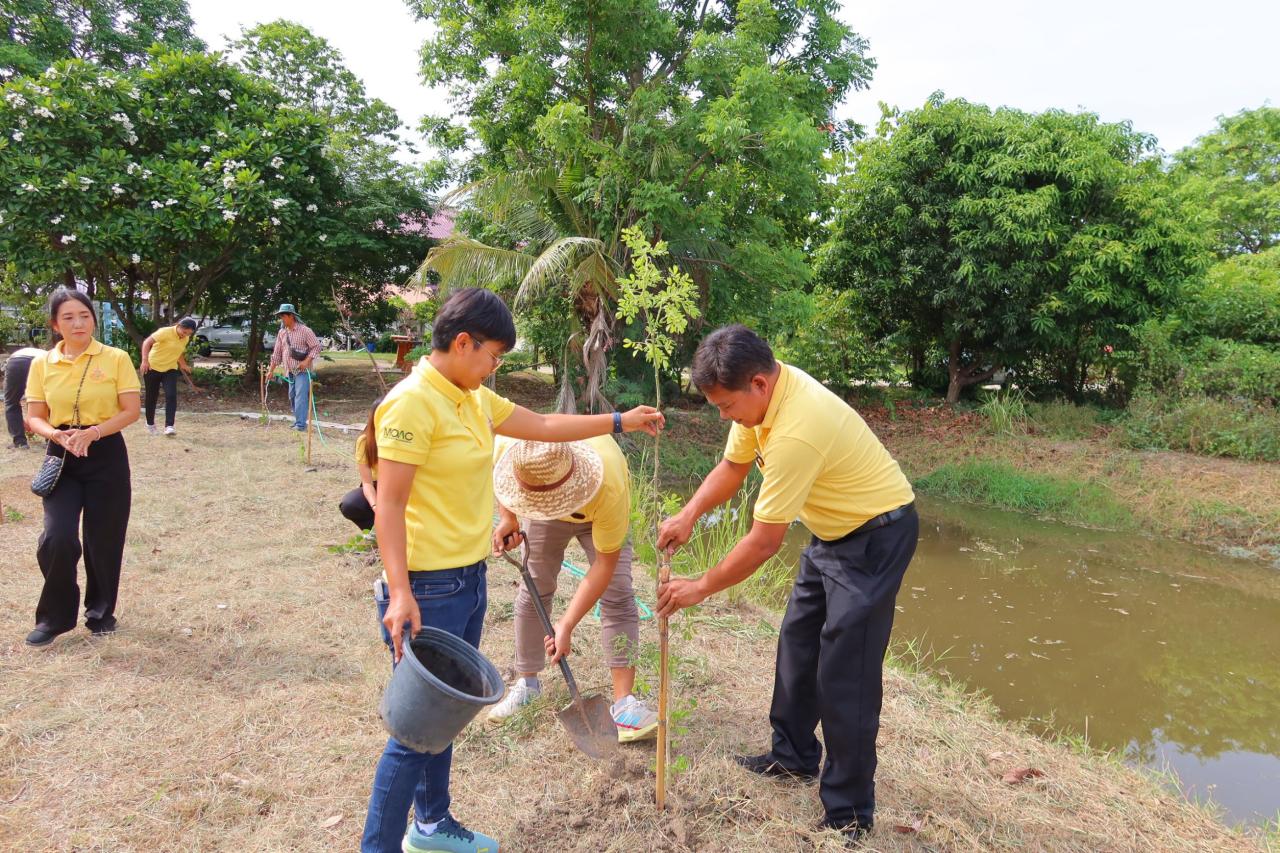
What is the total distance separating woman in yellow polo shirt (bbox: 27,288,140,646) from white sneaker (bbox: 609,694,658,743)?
2484mm

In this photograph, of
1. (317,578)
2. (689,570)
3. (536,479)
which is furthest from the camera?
(689,570)

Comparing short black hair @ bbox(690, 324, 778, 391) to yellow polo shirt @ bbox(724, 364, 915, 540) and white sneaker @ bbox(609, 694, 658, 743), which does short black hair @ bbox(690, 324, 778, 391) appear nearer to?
yellow polo shirt @ bbox(724, 364, 915, 540)

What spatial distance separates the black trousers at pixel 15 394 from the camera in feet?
24.4

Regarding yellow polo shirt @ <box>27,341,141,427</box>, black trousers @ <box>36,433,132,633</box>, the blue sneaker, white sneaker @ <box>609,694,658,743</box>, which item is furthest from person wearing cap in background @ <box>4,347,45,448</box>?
the blue sneaker

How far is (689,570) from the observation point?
17.6 feet

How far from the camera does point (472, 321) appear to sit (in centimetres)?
196

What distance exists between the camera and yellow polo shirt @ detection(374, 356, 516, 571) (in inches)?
73.5

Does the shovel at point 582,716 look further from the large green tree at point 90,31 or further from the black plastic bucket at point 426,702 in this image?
the large green tree at point 90,31

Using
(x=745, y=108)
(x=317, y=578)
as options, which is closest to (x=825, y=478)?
(x=317, y=578)

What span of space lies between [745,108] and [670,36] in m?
2.15

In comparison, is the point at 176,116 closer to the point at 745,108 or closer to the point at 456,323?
the point at 745,108

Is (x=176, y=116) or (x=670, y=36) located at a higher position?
(x=670, y=36)

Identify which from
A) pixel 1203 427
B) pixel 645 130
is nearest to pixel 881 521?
pixel 645 130

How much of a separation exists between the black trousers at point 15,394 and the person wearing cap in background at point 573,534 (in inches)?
274
